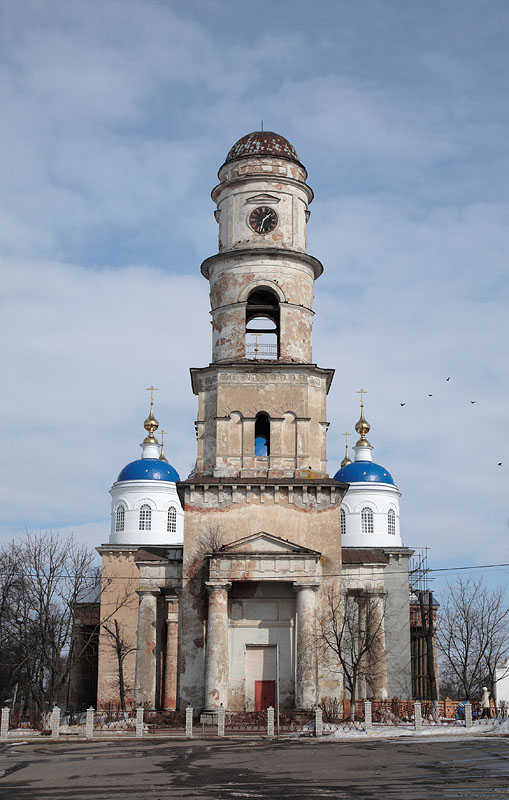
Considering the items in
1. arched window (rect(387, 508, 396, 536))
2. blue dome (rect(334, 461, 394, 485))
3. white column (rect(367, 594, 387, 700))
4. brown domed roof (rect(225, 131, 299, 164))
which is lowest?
white column (rect(367, 594, 387, 700))

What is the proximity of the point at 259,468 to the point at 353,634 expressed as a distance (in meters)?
7.37

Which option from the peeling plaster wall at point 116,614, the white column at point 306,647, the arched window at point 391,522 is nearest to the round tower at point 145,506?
the peeling plaster wall at point 116,614

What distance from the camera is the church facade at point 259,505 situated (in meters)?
33.6

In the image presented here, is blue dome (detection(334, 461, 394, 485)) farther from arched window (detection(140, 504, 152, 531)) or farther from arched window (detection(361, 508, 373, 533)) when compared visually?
arched window (detection(140, 504, 152, 531))

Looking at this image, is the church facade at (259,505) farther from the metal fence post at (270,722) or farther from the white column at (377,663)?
the metal fence post at (270,722)

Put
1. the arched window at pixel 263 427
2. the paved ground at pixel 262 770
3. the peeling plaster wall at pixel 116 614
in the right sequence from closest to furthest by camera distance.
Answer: the paved ground at pixel 262 770
the arched window at pixel 263 427
the peeling plaster wall at pixel 116 614

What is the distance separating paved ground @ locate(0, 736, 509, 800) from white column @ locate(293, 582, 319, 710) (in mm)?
5310

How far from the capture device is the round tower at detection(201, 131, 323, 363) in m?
37.7

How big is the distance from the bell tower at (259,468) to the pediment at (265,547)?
0.17ft

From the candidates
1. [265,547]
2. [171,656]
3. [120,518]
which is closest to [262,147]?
[265,547]

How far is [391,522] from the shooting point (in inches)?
2293

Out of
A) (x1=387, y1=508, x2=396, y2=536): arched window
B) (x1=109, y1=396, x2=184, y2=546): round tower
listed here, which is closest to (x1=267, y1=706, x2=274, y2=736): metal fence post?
→ (x1=109, y1=396, x2=184, y2=546): round tower

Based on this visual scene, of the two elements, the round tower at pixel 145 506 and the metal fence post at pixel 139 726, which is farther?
the round tower at pixel 145 506

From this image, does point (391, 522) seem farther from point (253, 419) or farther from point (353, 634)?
point (253, 419)
